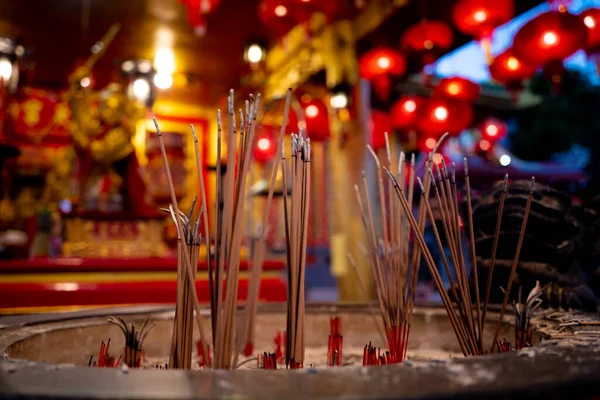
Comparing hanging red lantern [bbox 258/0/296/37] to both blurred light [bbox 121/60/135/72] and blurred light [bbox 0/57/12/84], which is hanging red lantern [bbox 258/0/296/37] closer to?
blurred light [bbox 121/60/135/72]

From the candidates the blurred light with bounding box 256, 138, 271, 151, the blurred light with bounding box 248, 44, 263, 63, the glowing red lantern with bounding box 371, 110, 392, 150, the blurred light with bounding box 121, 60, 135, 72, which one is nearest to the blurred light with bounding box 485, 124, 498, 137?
the glowing red lantern with bounding box 371, 110, 392, 150

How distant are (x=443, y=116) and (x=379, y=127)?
61 centimetres

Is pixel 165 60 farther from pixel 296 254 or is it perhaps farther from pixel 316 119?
pixel 296 254

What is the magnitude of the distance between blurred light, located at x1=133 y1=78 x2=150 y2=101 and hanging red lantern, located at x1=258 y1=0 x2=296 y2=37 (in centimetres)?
130

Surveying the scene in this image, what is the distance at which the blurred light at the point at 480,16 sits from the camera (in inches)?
→ 106

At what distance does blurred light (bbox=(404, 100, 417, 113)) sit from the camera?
12.8 feet

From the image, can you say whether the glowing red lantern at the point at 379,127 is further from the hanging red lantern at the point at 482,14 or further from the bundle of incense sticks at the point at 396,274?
the bundle of incense sticks at the point at 396,274

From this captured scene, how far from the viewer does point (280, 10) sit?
2.89 metres

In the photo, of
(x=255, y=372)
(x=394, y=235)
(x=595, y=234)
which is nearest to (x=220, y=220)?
(x=255, y=372)

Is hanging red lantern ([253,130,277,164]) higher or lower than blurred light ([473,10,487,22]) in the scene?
lower

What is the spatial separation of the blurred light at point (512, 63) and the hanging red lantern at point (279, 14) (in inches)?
54.0

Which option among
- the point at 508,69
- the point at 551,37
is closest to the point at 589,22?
the point at 551,37

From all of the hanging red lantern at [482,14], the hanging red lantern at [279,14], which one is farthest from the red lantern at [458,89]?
the hanging red lantern at [279,14]

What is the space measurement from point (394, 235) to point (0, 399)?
730mm
